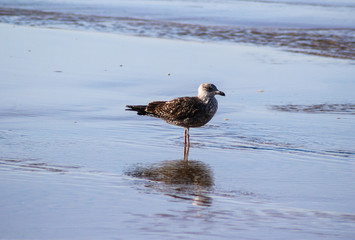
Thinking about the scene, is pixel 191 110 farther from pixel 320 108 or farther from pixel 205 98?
pixel 320 108

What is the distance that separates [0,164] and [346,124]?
497cm

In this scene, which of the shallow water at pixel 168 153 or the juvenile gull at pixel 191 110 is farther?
the juvenile gull at pixel 191 110

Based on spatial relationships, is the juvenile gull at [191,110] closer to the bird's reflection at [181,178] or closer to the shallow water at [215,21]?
the bird's reflection at [181,178]

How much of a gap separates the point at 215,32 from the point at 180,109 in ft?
43.7

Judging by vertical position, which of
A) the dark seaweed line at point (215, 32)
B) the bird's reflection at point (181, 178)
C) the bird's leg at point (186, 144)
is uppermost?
the dark seaweed line at point (215, 32)

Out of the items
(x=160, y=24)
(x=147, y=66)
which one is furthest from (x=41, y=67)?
(x=160, y=24)

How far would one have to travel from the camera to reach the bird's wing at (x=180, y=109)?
8.06m

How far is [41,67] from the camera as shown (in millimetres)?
12852

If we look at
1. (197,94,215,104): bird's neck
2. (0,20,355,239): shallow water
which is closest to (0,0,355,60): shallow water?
(0,20,355,239): shallow water

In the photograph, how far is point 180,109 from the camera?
8.10 metres

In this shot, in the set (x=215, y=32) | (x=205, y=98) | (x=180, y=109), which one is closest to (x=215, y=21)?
(x=215, y=32)

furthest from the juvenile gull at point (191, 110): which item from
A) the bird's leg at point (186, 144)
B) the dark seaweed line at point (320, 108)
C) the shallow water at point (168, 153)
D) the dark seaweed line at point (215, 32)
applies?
the dark seaweed line at point (215, 32)

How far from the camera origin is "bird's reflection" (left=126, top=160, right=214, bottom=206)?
5.75 meters

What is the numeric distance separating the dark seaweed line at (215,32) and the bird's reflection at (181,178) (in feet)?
33.8
